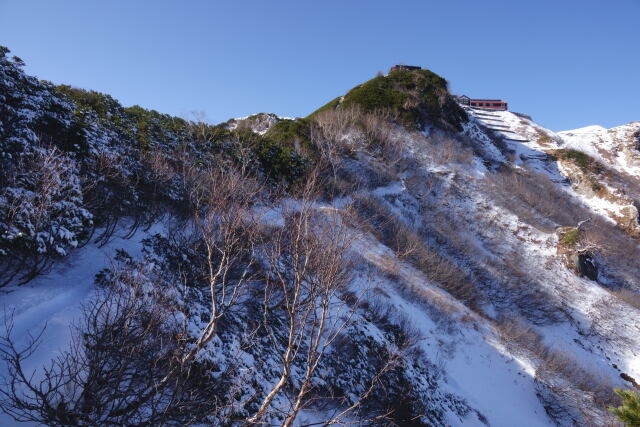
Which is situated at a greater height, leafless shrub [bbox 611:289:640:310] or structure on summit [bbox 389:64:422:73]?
structure on summit [bbox 389:64:422:73]

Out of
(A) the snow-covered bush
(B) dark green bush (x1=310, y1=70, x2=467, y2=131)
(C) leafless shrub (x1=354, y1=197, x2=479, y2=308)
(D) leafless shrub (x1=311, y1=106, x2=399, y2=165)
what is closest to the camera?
(A) the snow-covered bush

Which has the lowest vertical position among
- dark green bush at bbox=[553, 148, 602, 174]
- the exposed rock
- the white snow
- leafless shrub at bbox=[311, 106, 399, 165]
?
the white snow

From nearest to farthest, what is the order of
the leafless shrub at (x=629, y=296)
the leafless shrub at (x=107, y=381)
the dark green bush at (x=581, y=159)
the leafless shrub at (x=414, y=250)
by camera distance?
the leafless shrub at (x=107, y=381), the leafless shrub at (x=414, y=250), the leafless shrub at (x=629, y=296), the dark green bush at (x=581, y=159)

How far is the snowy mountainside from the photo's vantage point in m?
5.37

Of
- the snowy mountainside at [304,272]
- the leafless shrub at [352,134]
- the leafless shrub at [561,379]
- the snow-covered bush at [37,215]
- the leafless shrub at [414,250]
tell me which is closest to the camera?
the snowy mountainside at [304,272]

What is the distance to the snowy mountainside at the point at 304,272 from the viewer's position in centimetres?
537

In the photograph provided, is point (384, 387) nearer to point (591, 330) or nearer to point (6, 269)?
point (6, 269)

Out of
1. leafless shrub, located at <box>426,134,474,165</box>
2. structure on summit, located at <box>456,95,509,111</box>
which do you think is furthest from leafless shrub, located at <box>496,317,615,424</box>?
structure on summit, located at <box>456,95,509,111</box>

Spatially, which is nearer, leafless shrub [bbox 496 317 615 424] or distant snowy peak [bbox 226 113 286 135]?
leafless shrub [bbox 496 317 615 424]

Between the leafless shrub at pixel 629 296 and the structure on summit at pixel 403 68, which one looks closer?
the leafless shrub at pixel 629 296

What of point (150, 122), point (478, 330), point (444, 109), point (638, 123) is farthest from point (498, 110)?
point (150, 122)

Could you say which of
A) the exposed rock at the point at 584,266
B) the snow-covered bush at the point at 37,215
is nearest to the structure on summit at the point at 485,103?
the exposed rock at the point at 584,266

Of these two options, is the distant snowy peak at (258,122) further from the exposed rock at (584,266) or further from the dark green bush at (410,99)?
the exposed rock at (584,266)

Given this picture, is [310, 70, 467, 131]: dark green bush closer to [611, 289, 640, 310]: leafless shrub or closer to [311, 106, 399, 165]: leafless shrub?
[311, 106, 399, 165]: leafless shrub
